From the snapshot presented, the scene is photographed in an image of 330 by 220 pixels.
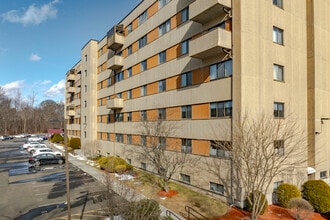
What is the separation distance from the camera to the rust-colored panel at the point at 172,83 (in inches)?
888

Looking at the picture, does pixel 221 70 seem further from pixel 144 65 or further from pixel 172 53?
pixel 144 65

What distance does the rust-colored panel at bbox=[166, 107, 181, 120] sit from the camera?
2222cm

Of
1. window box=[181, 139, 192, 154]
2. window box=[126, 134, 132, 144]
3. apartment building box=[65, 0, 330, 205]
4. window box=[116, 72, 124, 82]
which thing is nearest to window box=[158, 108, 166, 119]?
apartment building box=[65, 0, 330, 205]

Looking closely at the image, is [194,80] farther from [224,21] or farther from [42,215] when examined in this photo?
[42,215]

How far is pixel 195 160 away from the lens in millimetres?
19922

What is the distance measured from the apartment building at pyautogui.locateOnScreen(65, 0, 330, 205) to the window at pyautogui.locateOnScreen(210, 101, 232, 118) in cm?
7

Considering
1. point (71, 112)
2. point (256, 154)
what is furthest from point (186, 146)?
point (71, 112)

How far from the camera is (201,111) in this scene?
19.4 metres

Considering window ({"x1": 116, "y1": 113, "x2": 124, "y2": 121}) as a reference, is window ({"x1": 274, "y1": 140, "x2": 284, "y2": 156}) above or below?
below

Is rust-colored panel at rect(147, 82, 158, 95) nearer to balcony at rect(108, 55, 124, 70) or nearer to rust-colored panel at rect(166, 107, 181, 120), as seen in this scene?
rust-colored panel at rect(166, 107, 181, 120)

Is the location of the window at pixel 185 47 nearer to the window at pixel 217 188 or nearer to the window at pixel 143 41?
the window at pixel 143 41

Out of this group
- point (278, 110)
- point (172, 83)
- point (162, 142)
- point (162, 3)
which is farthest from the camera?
point (162, 3)

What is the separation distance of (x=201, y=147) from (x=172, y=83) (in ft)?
23.6

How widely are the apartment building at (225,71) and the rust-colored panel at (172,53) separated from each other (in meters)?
0.10
